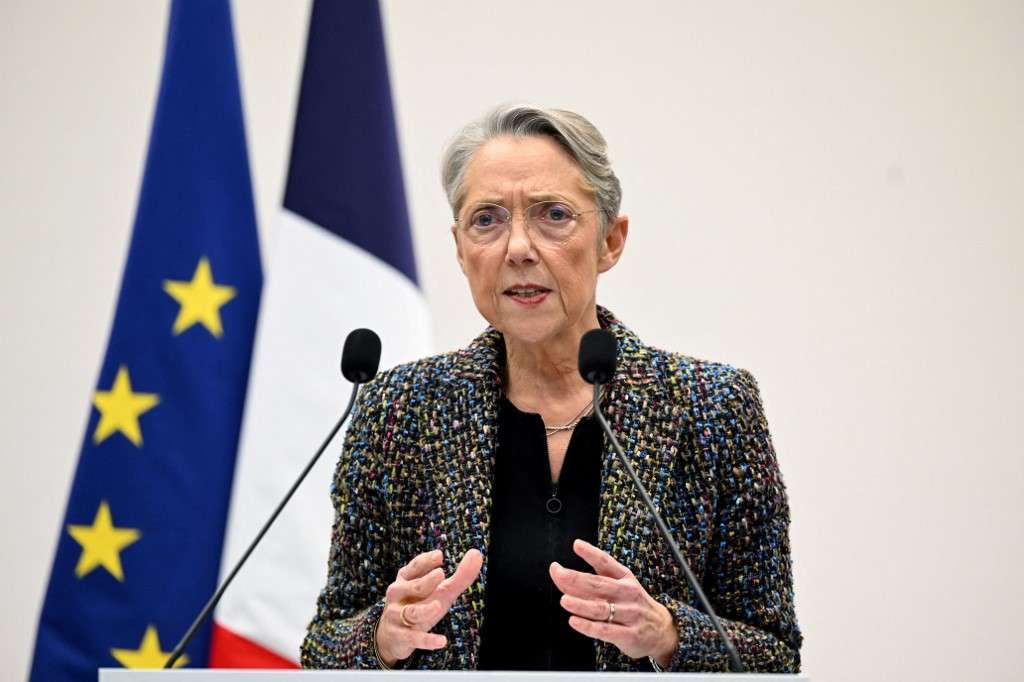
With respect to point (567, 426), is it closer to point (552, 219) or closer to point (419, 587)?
point (552, 219)

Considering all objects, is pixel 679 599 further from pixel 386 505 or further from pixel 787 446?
pixel 787 446

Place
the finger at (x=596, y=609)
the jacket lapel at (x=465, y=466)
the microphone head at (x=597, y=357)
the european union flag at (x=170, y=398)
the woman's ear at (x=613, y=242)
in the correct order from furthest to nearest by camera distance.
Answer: the european union flag at (x=170, y=398)
the woman's ear at (x=613, y=242)
the jacket lapel at (x=465, y=466)
the microphone head at (x=597, y=357)
the finger at (x=596, y=609)

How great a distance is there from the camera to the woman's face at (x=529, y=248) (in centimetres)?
167

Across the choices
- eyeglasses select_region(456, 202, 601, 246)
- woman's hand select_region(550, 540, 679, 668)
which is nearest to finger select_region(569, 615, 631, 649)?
woman's hand select_region(550, 540, 679, 668)

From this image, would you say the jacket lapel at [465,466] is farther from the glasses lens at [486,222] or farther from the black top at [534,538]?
the glasses lens at [486,222]

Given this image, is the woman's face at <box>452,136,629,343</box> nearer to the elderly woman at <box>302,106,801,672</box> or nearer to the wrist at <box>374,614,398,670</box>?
the elderly woman at <box>302,106,801,672</box>

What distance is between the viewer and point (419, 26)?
11.0 feet

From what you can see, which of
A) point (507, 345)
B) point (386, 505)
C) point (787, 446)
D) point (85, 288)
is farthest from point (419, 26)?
point (386, 505)

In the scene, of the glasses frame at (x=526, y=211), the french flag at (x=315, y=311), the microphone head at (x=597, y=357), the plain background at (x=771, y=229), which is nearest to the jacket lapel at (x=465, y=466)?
the glasses frame at (x=526, y=211)

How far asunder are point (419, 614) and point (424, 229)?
2.05m

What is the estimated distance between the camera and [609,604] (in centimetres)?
128

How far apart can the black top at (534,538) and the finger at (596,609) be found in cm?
24

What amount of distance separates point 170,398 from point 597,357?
149cm

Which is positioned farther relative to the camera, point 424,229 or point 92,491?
point 424,229
